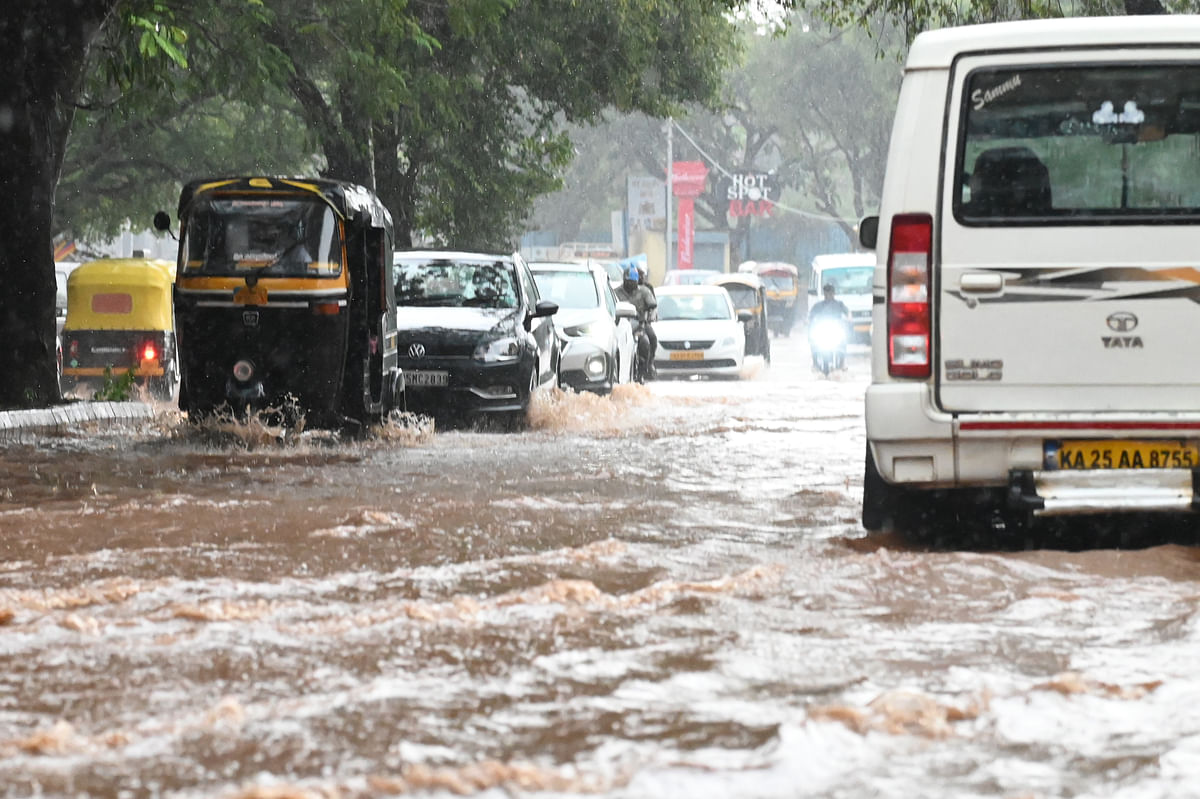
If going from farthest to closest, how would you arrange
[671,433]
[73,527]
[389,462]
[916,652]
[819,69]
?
[819,69] < [671,433] < [389,462] < [73,527] < [916,652]

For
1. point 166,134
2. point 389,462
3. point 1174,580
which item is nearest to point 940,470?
point 1174,580

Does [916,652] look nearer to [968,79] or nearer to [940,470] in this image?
[940,470]

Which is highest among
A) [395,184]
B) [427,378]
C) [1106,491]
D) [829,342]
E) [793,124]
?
[793,124]

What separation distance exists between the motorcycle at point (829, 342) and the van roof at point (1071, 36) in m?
22.8

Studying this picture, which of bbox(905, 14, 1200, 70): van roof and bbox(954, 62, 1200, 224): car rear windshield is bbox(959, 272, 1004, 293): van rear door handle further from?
bbox(905, 14, 1200, 70): van roof

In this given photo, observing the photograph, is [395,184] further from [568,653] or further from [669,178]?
[669,178]

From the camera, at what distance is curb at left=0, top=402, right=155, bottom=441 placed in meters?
13.1

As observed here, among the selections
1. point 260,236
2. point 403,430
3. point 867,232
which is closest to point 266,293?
point 260,236

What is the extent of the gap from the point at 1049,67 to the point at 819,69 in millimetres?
52375

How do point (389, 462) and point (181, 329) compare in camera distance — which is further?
point (181, 329)

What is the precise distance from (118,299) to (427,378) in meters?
7.89

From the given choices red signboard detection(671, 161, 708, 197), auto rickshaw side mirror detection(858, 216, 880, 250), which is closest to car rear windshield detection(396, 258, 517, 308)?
auto rickshaw side mirror detection(858, 216, 880, 250)

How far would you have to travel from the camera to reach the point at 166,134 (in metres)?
31.8

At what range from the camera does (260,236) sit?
1302 centimetres
